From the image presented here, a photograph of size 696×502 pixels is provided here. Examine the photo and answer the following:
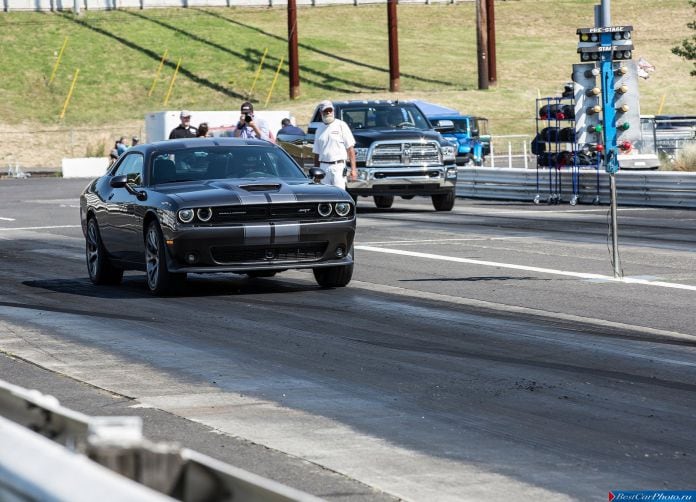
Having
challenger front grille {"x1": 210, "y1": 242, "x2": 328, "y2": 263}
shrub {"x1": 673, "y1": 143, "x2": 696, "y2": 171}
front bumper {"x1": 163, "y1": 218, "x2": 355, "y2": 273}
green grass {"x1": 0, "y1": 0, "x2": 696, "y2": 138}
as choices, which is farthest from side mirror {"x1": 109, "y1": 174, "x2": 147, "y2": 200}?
green grass {"x1": 0, "y1": 0, "x2": 696, "y2": 138}

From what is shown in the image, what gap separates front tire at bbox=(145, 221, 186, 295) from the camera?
13.6 meters

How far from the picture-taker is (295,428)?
734 centimetres

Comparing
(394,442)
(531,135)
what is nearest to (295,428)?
(394,442)

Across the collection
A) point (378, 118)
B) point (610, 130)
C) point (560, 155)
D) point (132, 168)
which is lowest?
point (560, 155)

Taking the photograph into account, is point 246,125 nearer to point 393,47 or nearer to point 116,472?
point 116,472

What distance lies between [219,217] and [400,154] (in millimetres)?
12262

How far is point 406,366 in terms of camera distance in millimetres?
9344

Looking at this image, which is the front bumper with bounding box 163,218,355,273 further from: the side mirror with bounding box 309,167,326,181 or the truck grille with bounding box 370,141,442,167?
the truck grille with bounding box 370,141,442,167

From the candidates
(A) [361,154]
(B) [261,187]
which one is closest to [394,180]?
(A) [361,154]

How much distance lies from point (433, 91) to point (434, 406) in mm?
68384

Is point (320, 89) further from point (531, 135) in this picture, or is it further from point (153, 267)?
point (153, 267)

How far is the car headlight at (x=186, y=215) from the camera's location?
522 inches

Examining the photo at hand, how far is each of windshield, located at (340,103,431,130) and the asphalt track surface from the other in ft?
27.3

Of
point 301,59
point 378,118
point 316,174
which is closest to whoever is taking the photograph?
point 316,174
